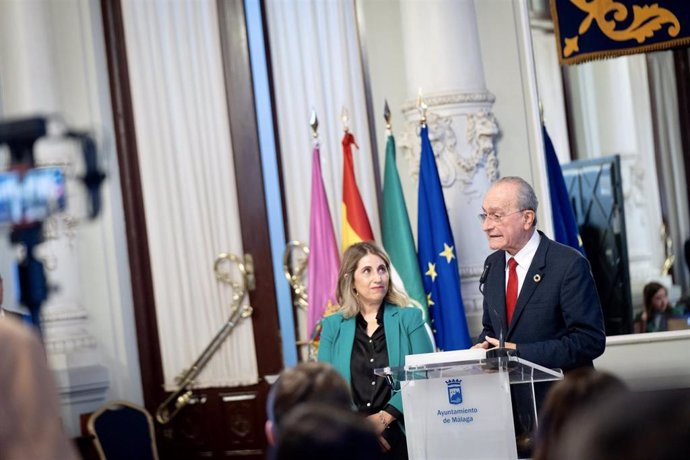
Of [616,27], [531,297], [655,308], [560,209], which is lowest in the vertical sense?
[655,308]

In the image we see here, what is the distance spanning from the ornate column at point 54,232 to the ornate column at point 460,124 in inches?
94.5

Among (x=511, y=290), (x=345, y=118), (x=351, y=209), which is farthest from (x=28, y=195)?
(x=345, y=118)

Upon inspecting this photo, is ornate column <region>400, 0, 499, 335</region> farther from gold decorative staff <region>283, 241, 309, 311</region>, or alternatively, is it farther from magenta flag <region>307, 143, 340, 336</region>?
gold decorative staff <region>283, 241, 309, 311</region>

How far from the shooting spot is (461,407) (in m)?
4.29

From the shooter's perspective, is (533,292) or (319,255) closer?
(533,292)

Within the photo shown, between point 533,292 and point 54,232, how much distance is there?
13.1 ft

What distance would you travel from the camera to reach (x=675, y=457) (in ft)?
5.86

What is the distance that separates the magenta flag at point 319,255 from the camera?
6930 mm

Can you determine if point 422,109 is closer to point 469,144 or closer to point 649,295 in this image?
point 469,144

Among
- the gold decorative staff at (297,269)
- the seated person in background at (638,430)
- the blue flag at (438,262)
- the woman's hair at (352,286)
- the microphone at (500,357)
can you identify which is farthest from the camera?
the gold decorative staff at (297,269)

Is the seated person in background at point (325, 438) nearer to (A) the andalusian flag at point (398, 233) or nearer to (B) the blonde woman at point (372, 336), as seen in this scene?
(B) the blonde woman at point (372, 336)

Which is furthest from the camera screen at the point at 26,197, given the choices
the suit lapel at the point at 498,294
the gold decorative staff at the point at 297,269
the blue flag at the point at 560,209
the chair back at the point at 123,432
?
the gold decorative staff at the point at 297,269

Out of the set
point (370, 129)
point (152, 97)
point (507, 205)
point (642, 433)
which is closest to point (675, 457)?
point (642, 433)

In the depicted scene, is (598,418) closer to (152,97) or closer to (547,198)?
(547,198)
